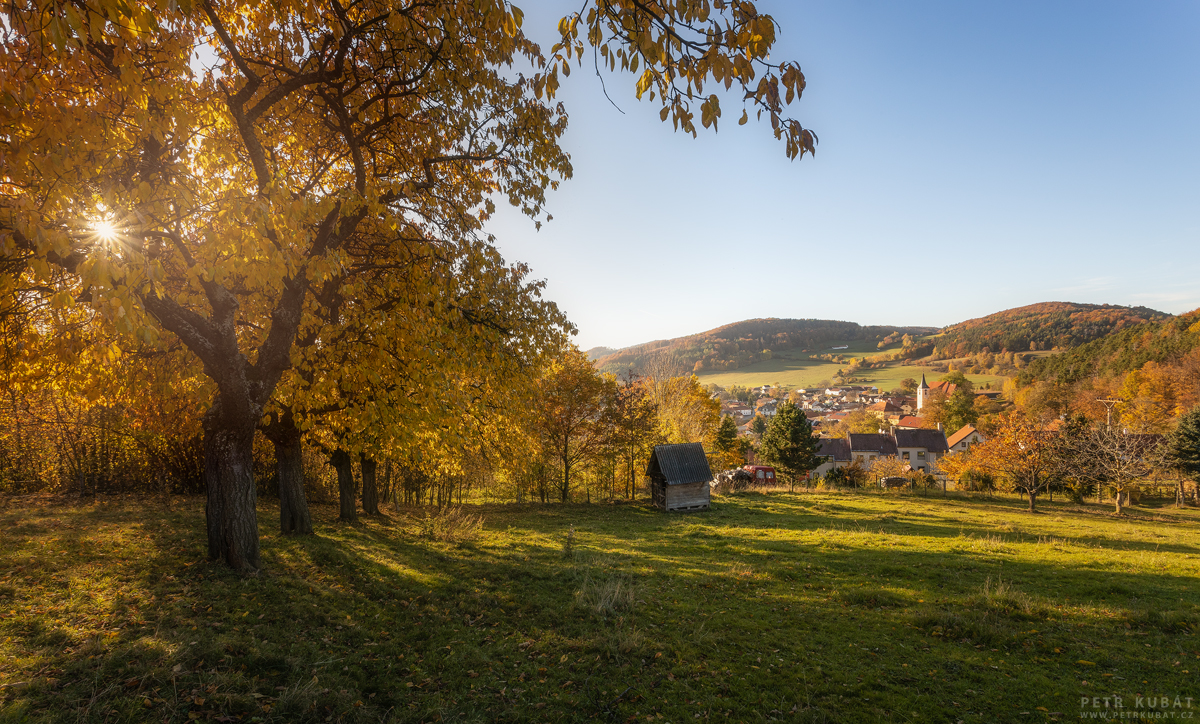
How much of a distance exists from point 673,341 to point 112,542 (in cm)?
12323

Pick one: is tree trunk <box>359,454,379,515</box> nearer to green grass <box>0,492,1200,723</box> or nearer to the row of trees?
green grass <box>0,492,1200,723</box>

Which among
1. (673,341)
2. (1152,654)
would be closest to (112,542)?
(1152,654)

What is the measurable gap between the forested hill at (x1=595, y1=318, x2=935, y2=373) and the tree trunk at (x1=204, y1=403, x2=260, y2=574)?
293ft

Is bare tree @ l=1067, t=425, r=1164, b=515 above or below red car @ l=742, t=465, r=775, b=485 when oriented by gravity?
above

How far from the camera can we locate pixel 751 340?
138m

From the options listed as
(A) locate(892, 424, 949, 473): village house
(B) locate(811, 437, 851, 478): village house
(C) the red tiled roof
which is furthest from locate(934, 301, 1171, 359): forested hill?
(B) locate(811, 437, 851, 478): village house

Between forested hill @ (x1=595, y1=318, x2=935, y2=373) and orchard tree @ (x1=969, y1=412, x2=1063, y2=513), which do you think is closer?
orchard tree @ (x1=969, y1=412, x2=1063, y2=513)

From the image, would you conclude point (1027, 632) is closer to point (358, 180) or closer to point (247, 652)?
point (247, 652)

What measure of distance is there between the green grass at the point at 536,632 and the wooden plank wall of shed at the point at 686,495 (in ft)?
39.6

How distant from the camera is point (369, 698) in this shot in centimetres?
420

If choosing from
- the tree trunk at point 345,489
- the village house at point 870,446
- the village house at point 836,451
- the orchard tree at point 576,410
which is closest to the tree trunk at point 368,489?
the tree trunk at point 345,489

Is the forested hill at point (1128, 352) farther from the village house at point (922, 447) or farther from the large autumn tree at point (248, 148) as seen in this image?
the large autumn tree at point (248, 148)

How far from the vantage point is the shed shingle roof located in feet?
77.2

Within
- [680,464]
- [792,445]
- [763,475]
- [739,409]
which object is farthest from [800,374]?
[680,464]
